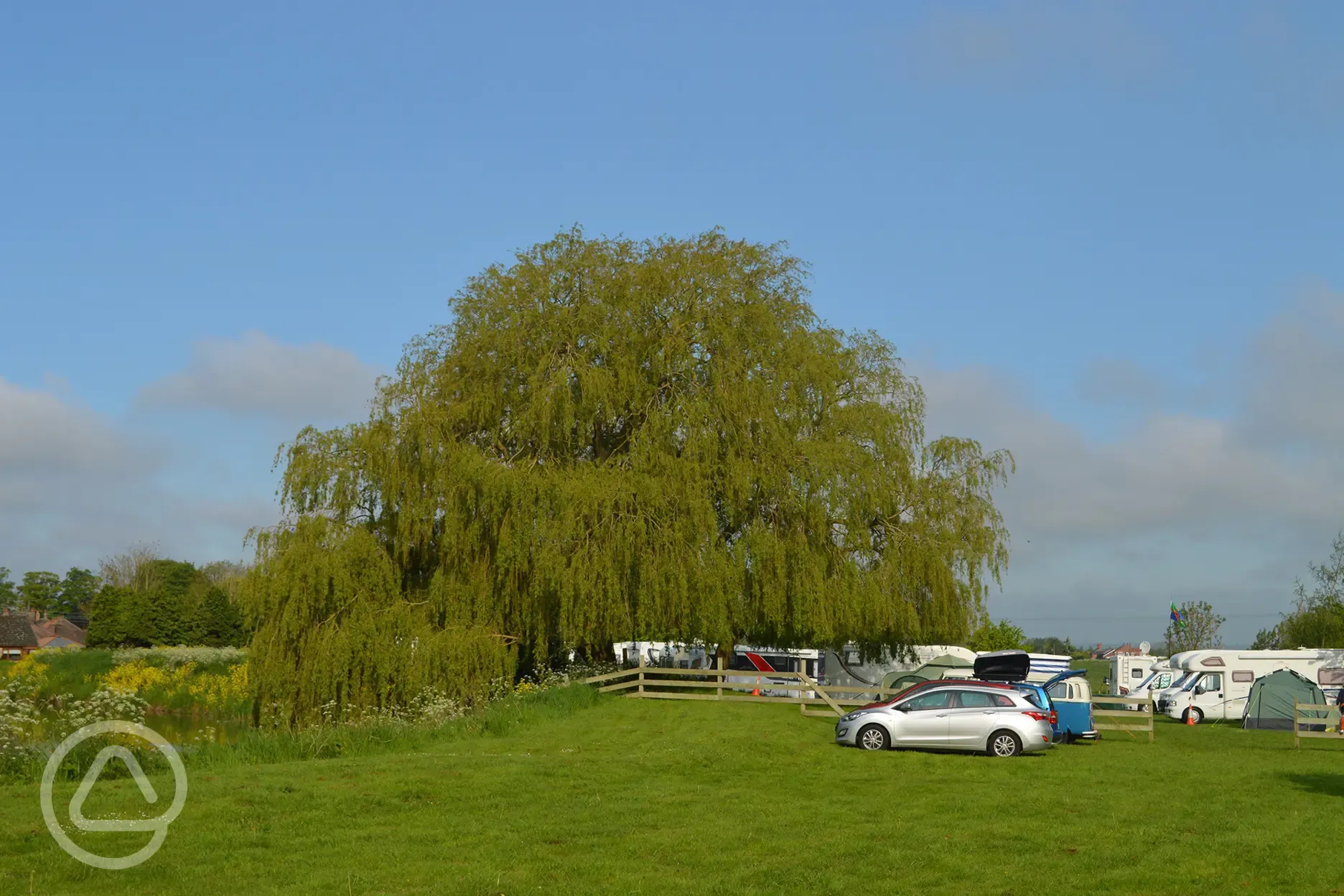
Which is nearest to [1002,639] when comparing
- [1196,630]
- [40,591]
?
[1196,630]

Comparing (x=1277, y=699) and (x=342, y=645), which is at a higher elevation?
(x=342, y=645)

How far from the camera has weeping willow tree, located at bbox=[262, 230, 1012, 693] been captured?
32.0 m

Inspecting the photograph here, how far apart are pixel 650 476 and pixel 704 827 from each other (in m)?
19.2

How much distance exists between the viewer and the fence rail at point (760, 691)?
28.9m

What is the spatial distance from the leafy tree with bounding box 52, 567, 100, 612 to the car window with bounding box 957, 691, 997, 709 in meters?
155

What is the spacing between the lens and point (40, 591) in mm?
153375

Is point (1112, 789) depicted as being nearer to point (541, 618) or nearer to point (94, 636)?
point (541, 618)

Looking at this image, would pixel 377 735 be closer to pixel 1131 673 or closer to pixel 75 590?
pixel 1131 673

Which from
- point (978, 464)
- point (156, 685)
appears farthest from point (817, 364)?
point (156, 685)

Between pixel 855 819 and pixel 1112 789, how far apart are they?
5.36 metres

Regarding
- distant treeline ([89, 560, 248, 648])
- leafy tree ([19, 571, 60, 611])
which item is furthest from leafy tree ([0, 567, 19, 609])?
distant treeline ([89, 560, 248, 648])

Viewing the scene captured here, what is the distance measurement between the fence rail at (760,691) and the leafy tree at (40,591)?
5478 inches

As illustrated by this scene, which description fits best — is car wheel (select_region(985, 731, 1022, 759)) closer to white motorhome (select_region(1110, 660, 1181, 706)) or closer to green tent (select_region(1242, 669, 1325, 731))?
green tent (select_region(1242, 669, 1325, 731))

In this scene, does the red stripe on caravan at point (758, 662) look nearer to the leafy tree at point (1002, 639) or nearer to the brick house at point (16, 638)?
the leafy tree at point (1002, 639)
